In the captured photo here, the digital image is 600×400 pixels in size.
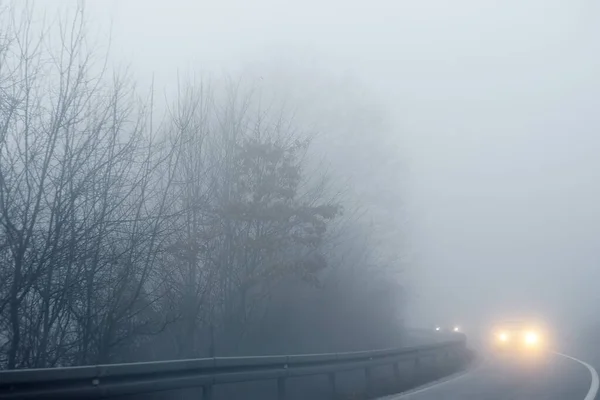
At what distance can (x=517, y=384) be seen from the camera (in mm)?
23109

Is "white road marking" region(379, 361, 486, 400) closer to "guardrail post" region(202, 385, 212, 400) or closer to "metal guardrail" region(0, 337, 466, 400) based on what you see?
"metal guardrail" region(0, 337, 466, 400)

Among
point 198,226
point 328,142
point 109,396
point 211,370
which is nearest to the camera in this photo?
point 109,396

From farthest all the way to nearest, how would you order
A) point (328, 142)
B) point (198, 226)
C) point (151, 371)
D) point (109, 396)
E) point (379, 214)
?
point (379, 214), point (328, 142), point (198, 226), point (151, 371), point (109, 396)

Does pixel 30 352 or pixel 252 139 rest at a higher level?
pixel 252 139

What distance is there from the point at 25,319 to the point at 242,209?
10.6 metres

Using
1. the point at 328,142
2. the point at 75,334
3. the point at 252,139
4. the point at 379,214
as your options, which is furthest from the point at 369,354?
the point at 379,214

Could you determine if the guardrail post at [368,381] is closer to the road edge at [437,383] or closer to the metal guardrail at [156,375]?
the road edge at [437,383]

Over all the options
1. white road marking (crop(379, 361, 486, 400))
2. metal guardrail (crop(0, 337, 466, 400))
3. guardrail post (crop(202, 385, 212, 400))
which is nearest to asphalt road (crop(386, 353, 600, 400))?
white road marking (crop(379, 361, 486, 400))

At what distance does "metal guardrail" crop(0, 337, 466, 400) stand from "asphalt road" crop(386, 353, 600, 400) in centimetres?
253

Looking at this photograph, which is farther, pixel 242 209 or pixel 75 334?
pixel 242 209

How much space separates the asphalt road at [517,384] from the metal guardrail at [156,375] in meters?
2.53

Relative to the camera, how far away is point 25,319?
556 inches

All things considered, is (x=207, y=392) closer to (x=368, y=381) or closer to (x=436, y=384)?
(x=368, y=381)

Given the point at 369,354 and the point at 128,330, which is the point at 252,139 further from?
the point at 128,330
